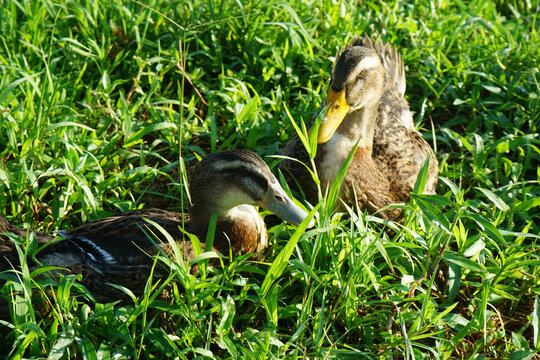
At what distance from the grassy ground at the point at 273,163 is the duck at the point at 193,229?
0.14 meters

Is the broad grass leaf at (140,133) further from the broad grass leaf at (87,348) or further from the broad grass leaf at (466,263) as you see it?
the broad grass leaf at (466,263)

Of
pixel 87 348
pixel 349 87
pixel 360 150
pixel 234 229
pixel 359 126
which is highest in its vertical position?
pixel 349 87

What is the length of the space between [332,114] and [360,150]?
0.30 m

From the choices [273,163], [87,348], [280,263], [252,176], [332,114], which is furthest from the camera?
[273,163]

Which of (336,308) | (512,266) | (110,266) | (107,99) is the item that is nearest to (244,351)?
(336,308)

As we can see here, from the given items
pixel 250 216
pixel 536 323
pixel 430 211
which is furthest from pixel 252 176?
pixel 536 323

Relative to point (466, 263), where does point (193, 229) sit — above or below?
below

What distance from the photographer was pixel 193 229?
3.31 meters

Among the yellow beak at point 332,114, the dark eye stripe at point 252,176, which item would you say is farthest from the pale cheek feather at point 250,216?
the yellow beak at point 332,114

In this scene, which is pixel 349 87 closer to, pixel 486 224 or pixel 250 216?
pixel 250 216

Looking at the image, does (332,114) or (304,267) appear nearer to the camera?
(304,267)

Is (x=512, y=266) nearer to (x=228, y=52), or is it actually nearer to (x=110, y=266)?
(x=110, y=266)

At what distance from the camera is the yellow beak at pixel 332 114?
3570 millimetres

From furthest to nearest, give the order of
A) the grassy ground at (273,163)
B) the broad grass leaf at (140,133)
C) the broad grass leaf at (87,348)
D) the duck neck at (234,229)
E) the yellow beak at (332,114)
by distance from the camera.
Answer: the broad grass leaf at (140,133) → the yellow beak at (332,114) → the duck neck at (234,229) → the grassy ground at (273,163) → the broad grass leaf at (87,348)
